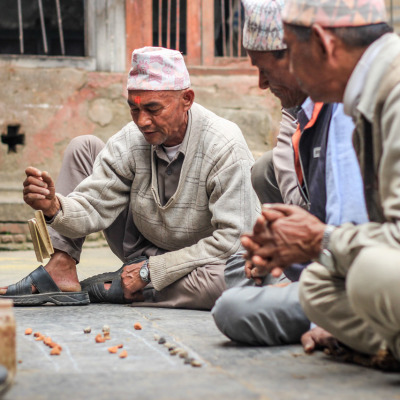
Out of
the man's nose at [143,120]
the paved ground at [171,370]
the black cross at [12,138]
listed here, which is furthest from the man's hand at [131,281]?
the black cross at [12,138]

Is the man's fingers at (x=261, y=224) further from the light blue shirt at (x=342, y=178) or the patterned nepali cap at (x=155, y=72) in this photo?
the patterned nepali cap at (x=155, y=72)

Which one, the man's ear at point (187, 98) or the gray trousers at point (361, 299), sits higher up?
the man's ear at point (187, 98)

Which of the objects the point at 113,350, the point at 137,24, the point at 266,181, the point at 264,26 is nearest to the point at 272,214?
the point at 113,350

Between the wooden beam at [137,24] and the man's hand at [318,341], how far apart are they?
5.34m

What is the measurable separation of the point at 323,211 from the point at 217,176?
1.15 metres

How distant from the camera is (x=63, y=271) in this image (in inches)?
174

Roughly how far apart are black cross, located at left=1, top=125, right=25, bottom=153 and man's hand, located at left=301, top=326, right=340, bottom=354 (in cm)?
540

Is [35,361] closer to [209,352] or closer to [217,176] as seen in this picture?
[209,352]

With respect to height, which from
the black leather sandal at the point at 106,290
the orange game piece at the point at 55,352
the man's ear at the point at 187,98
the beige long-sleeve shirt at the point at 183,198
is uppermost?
the man's ear at the point at 187,98

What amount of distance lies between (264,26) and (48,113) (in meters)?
4.61

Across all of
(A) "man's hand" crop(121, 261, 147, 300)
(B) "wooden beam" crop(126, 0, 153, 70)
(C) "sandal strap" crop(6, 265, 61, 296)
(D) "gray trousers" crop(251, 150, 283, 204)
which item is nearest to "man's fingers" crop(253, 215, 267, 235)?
(D) "gray trousers" crop(251, 150, 283, 204)

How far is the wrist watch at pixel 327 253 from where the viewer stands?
2.37 meters

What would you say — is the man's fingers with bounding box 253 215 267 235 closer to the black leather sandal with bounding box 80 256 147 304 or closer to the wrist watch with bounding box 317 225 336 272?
the wrist watch with bounding box 317 225 336 272

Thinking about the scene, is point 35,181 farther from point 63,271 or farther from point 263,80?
point 263,80
